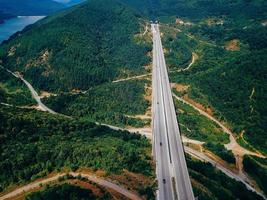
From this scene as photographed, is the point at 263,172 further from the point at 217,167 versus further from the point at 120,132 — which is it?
the point at 120,132

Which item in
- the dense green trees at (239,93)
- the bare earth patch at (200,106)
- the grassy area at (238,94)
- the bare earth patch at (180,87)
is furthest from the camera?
the bare earth patch at (180,87)

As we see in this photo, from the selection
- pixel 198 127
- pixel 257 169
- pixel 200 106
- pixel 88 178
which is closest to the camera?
pixel 88 178

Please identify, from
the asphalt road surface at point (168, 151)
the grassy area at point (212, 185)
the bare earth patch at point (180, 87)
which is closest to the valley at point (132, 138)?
the grassy area at point (212, 185)

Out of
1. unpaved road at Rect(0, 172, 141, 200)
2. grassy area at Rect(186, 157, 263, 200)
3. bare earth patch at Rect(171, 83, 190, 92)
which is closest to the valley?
unpaved road at Rect(0, 172, 141, 200)

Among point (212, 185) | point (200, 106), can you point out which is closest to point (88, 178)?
point (212, 185)

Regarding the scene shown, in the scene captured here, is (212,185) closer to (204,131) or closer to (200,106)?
(204,131)

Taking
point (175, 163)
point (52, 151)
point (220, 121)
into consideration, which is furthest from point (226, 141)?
point (52, 151)

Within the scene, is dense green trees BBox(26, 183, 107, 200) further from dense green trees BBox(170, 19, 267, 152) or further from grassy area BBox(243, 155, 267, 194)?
dense green trees BBox(170, 19, 267, 152)

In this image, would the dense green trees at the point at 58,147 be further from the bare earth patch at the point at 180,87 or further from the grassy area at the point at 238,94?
the bare earth patch at the point at 180,87
